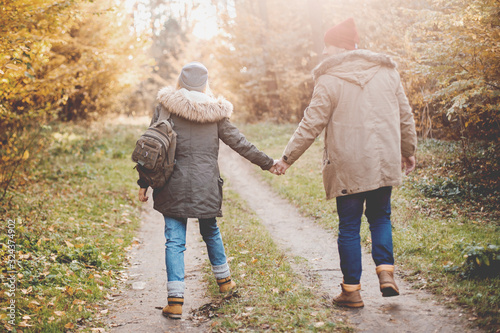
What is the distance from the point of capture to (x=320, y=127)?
3727 millimetres

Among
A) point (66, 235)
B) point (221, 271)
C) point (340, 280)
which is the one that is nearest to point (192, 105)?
point (221, 271)

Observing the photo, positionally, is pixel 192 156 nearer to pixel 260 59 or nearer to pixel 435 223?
pixel 435 223

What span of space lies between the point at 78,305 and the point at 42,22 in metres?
4.98

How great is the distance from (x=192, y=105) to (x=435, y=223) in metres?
4.05

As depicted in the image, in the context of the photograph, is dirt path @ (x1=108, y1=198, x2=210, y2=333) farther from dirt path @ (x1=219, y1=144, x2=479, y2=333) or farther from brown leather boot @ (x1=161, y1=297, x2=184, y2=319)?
dirt path @ (x1=219, y1=144, x2=479, y2=333)

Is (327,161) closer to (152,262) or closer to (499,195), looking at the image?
(152,262)

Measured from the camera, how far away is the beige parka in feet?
11.6

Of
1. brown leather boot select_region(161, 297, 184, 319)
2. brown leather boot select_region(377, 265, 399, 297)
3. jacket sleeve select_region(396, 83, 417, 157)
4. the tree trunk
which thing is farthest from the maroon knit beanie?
the tree trunk

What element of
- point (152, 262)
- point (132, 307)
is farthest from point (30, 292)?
point (152, 262)

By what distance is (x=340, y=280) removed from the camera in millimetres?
4543

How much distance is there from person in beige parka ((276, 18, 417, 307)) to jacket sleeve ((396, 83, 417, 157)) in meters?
0.04

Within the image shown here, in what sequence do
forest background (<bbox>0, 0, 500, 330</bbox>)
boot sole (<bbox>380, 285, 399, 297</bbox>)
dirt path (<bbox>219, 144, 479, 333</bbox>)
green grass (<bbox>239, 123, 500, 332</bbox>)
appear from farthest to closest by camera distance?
forest background (<bbox>0, 0, 500, 330</bbox>) < green grass (<bbox>239, 123, 500, 332</bbox>) < boot sole (<bbox>380, 285, 399, 297</bbox>) < dirt path (<bbox>219, 144, 479, 333</bbox>)

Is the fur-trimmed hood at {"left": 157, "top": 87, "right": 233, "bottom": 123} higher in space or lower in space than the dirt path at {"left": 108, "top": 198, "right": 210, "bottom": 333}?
higher

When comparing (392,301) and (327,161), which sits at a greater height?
(327,161)
